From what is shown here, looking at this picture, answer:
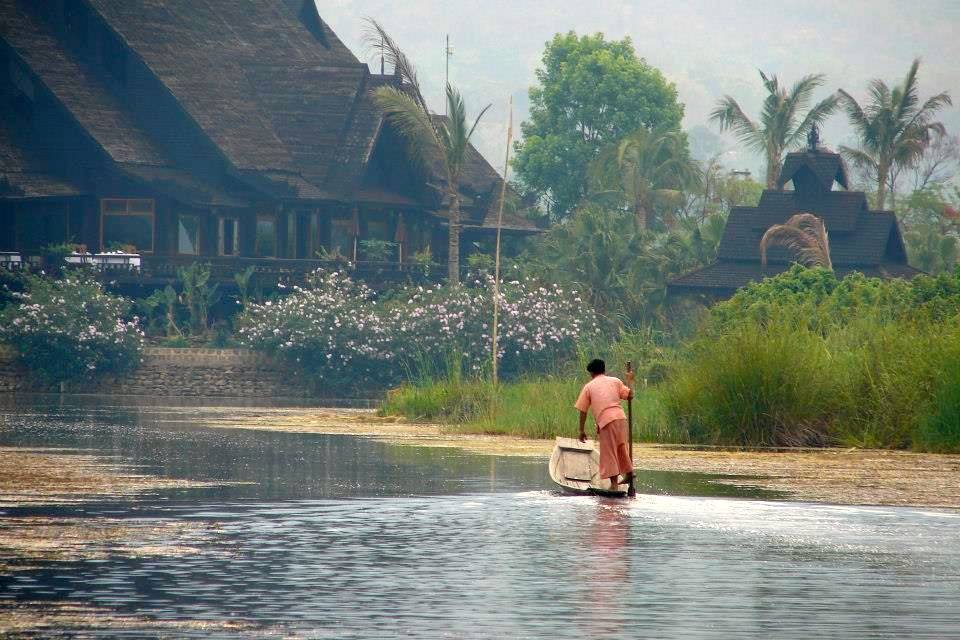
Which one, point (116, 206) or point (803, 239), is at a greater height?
point (116, 206)

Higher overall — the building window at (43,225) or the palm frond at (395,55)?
the palm frond at (395,55)

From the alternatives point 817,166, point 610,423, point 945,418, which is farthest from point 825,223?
point 610,423

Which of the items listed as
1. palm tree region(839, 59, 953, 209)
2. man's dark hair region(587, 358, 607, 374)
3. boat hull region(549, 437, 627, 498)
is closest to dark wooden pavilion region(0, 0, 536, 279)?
palm tree region(839, 59, 953, 209)

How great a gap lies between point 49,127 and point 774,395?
3355 centimetres

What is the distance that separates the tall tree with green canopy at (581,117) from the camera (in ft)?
258

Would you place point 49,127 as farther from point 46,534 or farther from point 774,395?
point 46,534

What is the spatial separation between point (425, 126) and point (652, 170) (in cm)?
1162

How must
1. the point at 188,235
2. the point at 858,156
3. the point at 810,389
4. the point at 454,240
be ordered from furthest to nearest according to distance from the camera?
the point at 858,156, the point at 454,240, the point at 188,235, the point at 810,389

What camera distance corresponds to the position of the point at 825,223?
57.9 meters

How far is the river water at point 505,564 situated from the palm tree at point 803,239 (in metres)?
30.2

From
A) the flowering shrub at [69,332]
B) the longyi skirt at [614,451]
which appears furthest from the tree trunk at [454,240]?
the longyi skirt at [614,451]

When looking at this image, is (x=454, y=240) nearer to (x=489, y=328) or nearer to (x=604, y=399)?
(x=489, y=328)

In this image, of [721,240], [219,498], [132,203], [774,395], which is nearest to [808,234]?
[721,240]

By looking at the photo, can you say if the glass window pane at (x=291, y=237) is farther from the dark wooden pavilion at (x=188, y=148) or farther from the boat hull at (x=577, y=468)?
the boat hull at (x=577, y=468)
